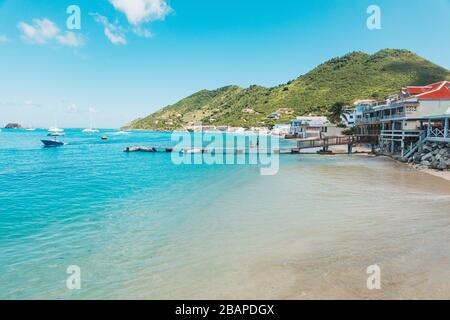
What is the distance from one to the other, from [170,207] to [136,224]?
10.2ft

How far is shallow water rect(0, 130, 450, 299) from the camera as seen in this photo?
741cm

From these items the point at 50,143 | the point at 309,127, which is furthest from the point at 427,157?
the point at 50,143

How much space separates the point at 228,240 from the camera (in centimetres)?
1071

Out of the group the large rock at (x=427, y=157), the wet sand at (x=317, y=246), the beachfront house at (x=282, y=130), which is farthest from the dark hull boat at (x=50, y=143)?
the beachfront house at (x=282, y=130)

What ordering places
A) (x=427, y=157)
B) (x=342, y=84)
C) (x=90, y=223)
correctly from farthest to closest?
(x=342, y=84) → (x=427, y=157) → (x=90, y=223)

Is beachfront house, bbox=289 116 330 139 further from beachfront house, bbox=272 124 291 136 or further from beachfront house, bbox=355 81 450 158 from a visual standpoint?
beachfront house, bbox=355 81 450 158

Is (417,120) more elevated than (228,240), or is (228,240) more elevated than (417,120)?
(417,120)

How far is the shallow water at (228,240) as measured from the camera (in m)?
7.41

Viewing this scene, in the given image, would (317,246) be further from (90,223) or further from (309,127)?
(309,127)

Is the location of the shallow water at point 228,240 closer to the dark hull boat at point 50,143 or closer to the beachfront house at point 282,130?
the dark hull boat at point 50,143

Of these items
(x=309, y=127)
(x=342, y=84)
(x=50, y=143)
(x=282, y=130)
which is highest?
(x=342, y=84)

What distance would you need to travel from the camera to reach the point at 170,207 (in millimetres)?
15703
